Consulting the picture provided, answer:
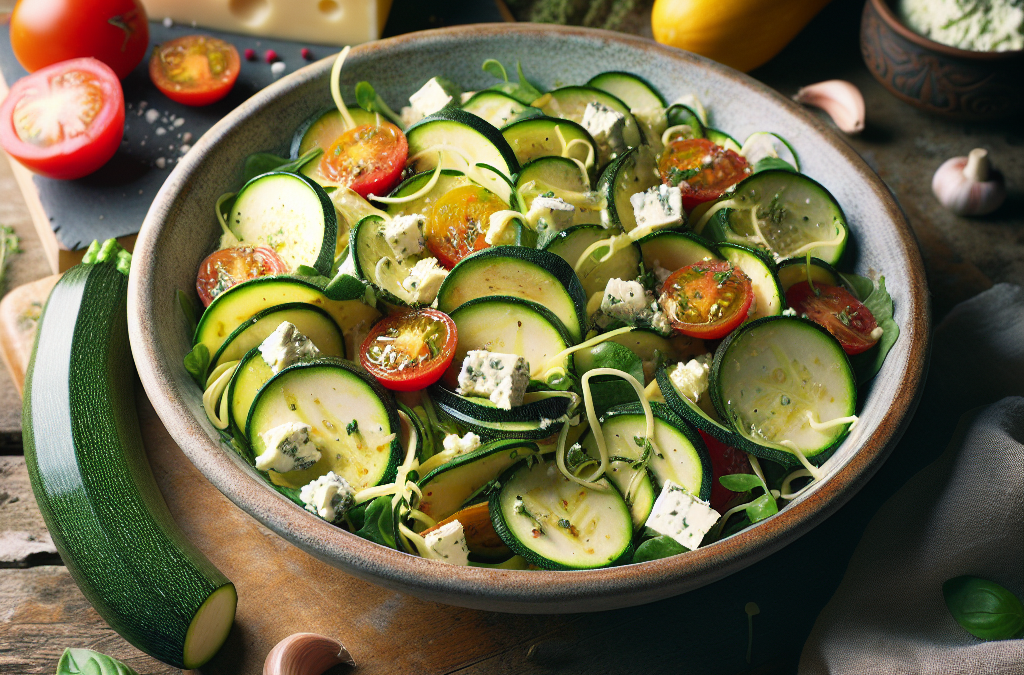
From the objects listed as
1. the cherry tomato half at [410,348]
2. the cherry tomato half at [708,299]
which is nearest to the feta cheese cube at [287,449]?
the cherry tomato half at [410,348]

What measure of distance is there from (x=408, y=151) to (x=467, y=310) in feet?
2.94

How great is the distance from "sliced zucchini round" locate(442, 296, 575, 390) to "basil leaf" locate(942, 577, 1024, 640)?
158cm

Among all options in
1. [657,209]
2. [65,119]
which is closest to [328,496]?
[657,209]

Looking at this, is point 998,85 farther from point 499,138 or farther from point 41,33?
point 41,33

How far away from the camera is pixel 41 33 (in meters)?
3.94

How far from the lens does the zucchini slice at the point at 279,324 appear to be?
8.18ft

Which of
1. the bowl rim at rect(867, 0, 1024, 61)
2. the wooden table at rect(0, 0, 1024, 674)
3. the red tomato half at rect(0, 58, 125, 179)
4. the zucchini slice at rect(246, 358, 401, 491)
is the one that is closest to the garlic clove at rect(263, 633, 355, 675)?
the wooden table at rect(0, 0, 1024, 674)

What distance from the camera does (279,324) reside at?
250 cm

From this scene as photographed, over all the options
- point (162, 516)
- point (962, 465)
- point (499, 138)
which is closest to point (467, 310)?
point (499, 138)

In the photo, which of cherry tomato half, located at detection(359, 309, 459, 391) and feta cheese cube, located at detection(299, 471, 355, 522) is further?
cherry tomato half, located at detection(359, 309, 459, 391)

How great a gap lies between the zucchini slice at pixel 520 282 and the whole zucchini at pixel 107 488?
121cm

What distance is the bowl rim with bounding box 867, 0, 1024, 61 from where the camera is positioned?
385 centimetres

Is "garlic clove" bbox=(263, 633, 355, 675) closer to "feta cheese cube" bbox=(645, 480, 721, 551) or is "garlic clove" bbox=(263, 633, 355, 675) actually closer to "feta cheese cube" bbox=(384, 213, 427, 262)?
"feta cheese cube" bbox=(645, 480, 721, 551)

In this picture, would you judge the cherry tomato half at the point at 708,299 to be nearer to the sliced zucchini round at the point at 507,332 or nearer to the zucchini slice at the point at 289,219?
the sliced zucchini round at the point at 507,332
